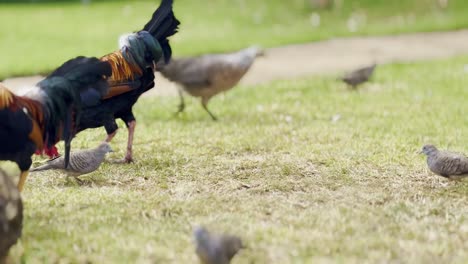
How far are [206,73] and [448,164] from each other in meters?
3.99

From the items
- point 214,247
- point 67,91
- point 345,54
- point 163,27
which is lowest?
point 345,54

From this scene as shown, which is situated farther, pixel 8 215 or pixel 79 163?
pixel 79 163

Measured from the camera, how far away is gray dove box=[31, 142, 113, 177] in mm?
6570

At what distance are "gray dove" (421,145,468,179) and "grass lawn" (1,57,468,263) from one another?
0.52 feet

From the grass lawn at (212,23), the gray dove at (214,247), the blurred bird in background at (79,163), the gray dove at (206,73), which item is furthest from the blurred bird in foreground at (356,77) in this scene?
the gray dove at (214,247)

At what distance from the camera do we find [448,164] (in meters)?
6.66

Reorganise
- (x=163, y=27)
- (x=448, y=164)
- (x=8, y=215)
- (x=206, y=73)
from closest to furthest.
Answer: (x=8, y=215) < (x=448, y=164) < (x=163, y=27) < (x=206, y=73)

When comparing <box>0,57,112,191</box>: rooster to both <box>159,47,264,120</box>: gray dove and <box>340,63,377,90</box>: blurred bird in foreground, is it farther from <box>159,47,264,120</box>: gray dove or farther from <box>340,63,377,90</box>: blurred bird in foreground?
<box>340,63,377,90</box>: blurred bird in foreground

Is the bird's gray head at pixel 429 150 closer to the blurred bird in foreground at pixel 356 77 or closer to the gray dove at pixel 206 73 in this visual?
the gray dove at pixel 206 73

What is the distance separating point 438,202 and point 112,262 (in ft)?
8.91

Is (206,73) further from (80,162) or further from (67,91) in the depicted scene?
(67,91)

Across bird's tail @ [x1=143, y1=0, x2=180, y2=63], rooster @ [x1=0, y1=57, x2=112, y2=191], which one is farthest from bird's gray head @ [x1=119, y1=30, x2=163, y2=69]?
rooster @ [x1=0, y1=57, x2=112, y2=191]

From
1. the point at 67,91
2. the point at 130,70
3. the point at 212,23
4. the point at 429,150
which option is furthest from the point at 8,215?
the point at 212,23

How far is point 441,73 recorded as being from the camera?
13297 millimetres
